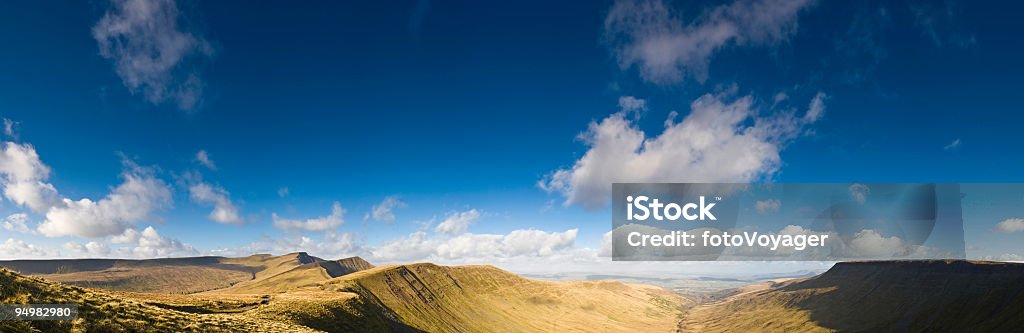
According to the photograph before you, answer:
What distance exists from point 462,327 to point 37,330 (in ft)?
555

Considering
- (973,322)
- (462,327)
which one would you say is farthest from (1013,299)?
(462,327)

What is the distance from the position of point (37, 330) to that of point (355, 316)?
238 feet

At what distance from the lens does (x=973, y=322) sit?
181750 millimetres

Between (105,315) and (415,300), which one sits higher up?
(105,315)

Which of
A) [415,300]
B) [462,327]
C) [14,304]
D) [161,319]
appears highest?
[14,304]

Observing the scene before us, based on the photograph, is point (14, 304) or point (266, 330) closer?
point (14, 304)

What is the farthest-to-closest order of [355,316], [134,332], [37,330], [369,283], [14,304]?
[369,283] → [355,316] → [134,332] → [14,304] → [37,330]

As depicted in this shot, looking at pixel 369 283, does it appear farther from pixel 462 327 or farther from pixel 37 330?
pixel 37 330

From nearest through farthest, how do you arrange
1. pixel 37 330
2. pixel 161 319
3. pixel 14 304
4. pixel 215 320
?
pixel 37 330, pixel 14 304, pixel 161 319, pixel 215 320

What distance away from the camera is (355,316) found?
313ft

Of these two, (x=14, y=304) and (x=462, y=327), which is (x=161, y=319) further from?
(x=462, y=327)

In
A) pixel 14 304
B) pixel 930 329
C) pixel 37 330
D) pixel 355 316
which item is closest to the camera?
pixel 37 330

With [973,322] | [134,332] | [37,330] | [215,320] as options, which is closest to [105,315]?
[134,332]

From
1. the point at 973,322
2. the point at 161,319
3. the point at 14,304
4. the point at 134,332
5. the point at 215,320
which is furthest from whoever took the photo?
the point at 973,322
